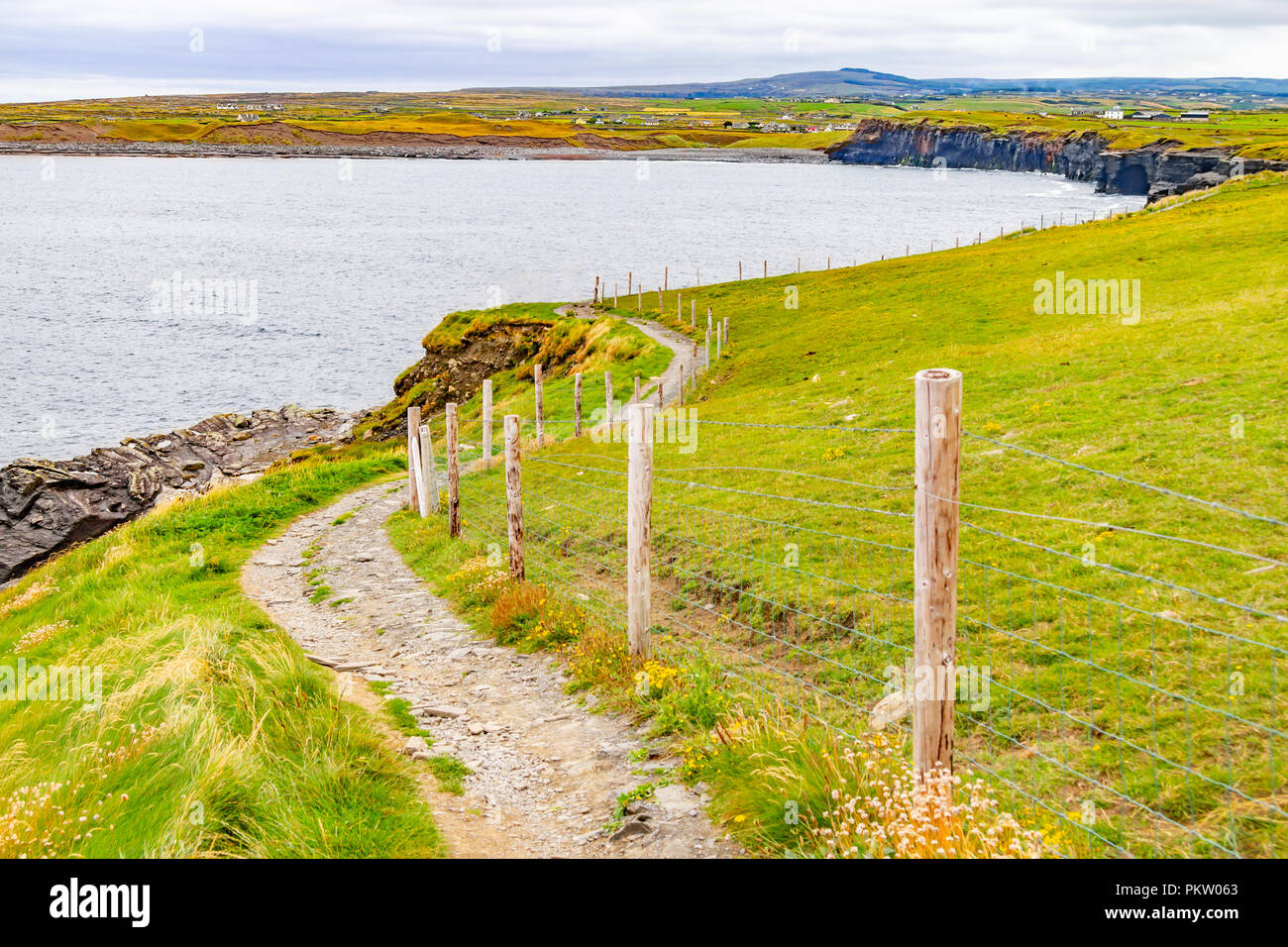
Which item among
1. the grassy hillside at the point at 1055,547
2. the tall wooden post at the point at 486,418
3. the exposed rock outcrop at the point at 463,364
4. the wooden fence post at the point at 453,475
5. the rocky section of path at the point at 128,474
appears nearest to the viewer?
the grassy hillside at the point at 1055,547

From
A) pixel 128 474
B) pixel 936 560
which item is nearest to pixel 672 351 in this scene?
pixel 128 474

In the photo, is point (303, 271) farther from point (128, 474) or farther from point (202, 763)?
point (202, 763)

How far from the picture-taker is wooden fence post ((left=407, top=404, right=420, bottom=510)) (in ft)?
81.1

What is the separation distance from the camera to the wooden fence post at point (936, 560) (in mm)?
6812

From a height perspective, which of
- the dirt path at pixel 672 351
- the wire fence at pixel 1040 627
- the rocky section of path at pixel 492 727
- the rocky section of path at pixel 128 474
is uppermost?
the dirt path at pixel 672 351

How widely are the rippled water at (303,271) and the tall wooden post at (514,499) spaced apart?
155 feet

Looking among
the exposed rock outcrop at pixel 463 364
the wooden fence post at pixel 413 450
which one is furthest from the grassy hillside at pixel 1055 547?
the exposed rock outcrop at pixel 463 364

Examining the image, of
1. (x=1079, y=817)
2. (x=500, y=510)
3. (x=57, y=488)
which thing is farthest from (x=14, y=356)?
(x=1079, y=817)

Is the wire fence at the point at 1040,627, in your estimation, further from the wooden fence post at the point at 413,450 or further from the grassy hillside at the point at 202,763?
the grassy hillside at the point at 202,763

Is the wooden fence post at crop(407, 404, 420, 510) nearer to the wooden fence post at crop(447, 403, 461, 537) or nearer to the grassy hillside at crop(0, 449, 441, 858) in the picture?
the wooden fence post at crop(447, 403, 461, 537)

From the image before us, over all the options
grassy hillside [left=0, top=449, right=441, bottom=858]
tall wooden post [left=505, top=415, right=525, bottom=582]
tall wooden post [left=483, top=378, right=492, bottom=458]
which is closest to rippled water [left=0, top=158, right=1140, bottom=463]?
tall wooden post [left=483, top=378, right=492, bottom=458]

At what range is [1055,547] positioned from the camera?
14.0 m

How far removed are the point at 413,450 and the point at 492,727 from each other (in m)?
15.4

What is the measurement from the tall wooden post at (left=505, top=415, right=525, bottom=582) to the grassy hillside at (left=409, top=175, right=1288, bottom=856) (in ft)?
4.72
